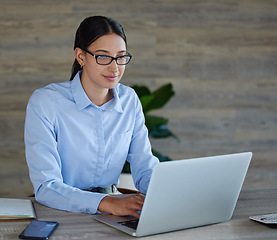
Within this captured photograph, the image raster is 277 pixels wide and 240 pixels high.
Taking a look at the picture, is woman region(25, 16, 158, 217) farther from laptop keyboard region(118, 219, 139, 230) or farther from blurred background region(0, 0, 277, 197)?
blurred background region(0, 0, 277, 197)

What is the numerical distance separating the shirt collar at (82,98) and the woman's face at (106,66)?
79 millimetres

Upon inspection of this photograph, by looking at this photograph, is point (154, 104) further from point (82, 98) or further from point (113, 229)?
point (113, 229)

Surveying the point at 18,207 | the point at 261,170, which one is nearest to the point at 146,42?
the point at 261,170

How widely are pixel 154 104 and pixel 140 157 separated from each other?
52.1 inches

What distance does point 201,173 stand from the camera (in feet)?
4.29

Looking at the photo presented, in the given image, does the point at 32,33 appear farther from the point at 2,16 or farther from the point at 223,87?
the point at 223,87

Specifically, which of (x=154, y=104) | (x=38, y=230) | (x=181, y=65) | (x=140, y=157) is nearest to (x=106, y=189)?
(x=140, y=157)

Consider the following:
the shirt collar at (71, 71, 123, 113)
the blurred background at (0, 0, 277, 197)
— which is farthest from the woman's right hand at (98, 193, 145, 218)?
the blurred background at (0, 0, 277, 197)

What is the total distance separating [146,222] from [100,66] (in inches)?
30.2

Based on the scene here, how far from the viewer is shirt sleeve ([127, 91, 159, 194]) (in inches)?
75.9

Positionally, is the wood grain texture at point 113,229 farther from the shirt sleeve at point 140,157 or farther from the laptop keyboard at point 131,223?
the shirt sleeve at point 140,157

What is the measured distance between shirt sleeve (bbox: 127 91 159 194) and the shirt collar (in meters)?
0.13

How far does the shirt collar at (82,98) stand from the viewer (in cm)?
190

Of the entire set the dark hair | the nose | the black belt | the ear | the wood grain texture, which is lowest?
the black belt
